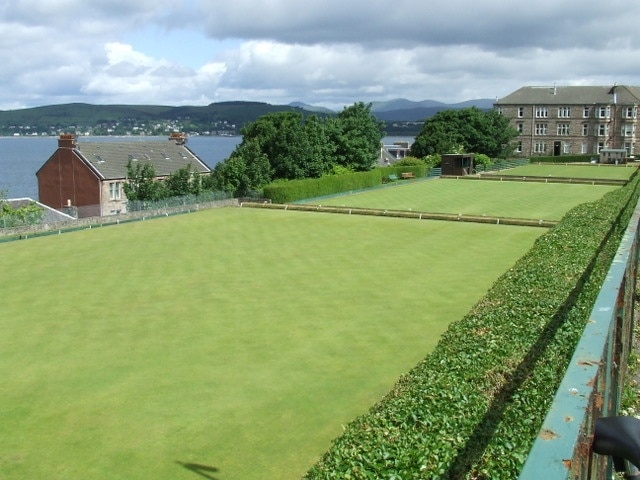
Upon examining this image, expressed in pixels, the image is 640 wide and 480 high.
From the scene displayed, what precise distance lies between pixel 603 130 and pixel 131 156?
7932 centimetres

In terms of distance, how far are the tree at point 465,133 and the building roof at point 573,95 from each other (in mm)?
14996

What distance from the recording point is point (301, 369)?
16078 millimetres

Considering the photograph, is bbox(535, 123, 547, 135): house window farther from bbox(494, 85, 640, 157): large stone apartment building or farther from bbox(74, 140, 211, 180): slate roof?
bbox(74, 140, 211, 180): slate roof

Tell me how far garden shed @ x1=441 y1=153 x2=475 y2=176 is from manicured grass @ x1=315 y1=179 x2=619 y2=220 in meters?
8.23

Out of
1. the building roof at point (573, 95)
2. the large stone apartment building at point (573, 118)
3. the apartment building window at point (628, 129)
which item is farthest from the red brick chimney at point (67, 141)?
the apartment building window at point (628, 129)

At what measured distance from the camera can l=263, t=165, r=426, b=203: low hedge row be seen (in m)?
55.5

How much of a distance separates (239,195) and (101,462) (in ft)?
154

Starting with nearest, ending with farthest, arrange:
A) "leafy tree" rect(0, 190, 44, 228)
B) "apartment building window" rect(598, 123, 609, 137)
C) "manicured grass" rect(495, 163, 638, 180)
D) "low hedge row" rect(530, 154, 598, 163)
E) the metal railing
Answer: the metal railing → "leafy tree" rect(0, 190, 44, 228) → "manicured grass" rect(495, 163, 638, 180) → "low hedge row" rect(530, 154, 598, 163) → "apartment building window" rect(598, 123, 609, 137)

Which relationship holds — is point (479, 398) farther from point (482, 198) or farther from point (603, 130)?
point (603, 130)

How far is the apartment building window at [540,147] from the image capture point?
116m

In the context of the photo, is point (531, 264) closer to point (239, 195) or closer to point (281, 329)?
point (281, 329)

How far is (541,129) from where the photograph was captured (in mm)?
114750

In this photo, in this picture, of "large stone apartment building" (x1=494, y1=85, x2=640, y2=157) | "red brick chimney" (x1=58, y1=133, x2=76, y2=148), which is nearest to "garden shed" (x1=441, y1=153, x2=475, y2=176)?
"large stone apartment building" (x1=494, y1=85, x2=640, y2=157)

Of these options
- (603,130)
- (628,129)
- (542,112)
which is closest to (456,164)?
(542,112)
